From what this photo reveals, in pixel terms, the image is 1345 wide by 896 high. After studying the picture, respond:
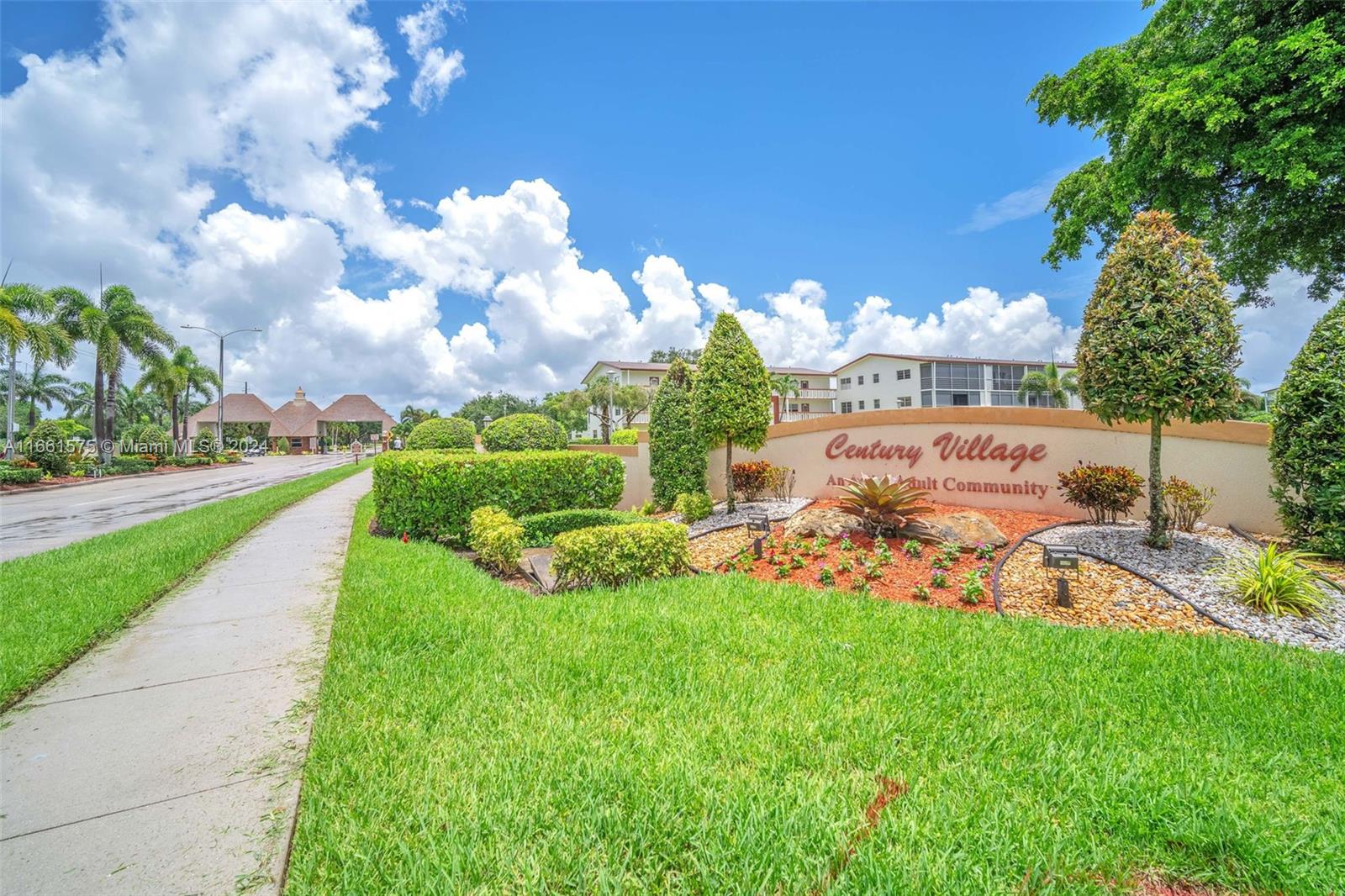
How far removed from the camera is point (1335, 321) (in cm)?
594

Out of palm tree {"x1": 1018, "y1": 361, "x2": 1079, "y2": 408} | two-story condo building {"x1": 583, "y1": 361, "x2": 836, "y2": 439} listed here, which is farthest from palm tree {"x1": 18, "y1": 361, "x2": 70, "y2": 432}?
palm tree {"x1": 1018, "y1": 361, "x2": 1079, "y2": 408}

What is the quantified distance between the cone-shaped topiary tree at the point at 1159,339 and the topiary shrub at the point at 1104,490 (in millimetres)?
861

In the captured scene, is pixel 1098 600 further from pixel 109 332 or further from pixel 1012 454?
pixel 109 332

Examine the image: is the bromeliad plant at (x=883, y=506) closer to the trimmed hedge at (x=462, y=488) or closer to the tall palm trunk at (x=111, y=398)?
the trimmed hedge at (x=462, y=488)

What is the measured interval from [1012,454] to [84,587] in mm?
11936

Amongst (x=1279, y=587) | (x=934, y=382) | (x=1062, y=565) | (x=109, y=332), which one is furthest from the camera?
(x=934, y=382)

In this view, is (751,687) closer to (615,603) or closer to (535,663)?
(535,663)

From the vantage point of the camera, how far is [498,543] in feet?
21.8

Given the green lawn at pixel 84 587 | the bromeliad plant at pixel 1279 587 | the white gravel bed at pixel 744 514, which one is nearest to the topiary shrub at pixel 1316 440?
the bromeliad plant at pixel 1279 587

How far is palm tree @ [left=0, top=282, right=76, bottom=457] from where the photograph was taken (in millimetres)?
21250

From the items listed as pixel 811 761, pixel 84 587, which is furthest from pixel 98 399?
pixel 811 761

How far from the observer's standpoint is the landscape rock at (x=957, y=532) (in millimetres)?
6680

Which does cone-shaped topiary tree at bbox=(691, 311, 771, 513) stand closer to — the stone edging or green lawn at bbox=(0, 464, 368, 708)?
the stone edging

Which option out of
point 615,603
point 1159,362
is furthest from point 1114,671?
point 1159,362
